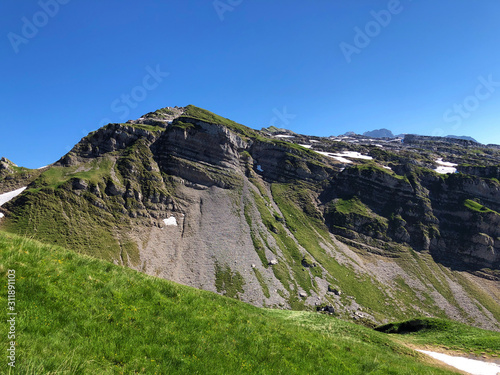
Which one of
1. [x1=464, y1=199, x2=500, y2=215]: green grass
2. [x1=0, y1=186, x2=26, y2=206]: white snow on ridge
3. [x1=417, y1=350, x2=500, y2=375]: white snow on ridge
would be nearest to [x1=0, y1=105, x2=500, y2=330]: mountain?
[x1=464, y1=199, x2=500, y2=215]: green grass

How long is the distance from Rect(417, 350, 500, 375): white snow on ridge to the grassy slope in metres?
10.6

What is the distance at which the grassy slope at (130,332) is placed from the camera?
8469 millimetres

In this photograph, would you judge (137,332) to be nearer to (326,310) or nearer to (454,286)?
(326,310)

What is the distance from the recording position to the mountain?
4505 inches

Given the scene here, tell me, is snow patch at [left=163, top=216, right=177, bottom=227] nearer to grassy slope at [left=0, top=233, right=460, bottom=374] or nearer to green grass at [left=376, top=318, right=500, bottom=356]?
green grass at [left=376, top=318, right=500, bottom=356]

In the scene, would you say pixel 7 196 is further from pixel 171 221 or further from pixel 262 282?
pixel 262 282

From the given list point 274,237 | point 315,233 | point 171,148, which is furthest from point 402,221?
point 171,148

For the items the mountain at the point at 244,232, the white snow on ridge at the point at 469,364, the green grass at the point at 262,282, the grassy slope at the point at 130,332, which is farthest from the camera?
the mountain at the point at 244,232

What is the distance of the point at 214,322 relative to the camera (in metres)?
14.2

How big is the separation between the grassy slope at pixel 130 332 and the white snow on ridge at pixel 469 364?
1063 centimetres

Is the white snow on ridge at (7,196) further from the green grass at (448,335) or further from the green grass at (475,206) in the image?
the green grass at (475,206)

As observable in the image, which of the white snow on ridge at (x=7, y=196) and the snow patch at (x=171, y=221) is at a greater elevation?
the white snow on ridge at (x=7, y=196)

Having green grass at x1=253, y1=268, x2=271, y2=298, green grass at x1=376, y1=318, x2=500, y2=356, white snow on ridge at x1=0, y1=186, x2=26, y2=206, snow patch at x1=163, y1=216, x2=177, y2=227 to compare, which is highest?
white snow on ridge at x1=0, y1=186, x2=26, y2=206

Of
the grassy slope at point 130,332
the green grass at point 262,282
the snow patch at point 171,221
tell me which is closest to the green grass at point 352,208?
the green grass at point 262,282
